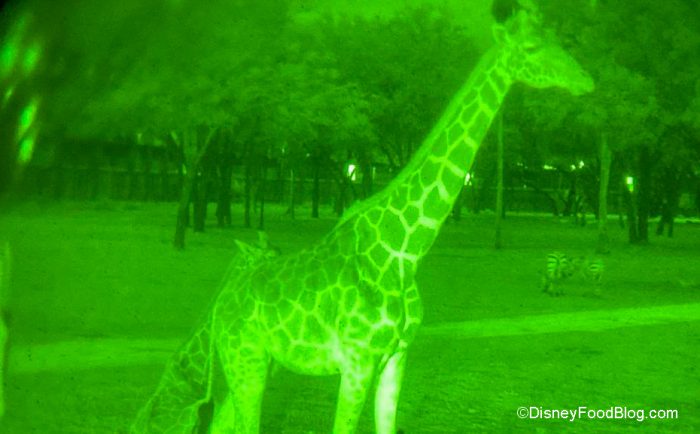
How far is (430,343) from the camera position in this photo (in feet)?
46.2

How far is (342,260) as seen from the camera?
6715mm

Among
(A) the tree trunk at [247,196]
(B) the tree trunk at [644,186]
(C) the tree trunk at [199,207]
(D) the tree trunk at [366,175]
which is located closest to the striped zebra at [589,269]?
(C) the tree trunk at [199,207]

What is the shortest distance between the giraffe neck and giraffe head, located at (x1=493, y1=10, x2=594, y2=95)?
7cm

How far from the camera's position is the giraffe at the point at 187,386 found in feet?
22.9

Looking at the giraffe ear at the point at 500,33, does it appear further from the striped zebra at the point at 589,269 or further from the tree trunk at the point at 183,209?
the tree trunk at the point at 183,209

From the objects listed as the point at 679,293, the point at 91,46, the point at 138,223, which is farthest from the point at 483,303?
the point at 138,223

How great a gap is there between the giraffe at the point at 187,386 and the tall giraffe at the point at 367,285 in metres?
0.07

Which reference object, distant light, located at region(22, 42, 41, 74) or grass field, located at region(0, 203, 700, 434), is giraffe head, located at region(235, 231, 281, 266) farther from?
distant light, located at region(22, 42, 41, 74)

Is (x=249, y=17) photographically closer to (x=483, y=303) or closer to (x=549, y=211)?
(x=483, y=303)

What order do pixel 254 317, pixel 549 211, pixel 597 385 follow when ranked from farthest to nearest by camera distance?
pixel 549 211, pixel 597 385, pixel 254 317

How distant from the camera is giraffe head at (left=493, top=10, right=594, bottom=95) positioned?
22.6 ft

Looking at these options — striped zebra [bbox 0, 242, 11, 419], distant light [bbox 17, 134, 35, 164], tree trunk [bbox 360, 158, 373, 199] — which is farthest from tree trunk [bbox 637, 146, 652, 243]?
distant light [bbox 17, 134, 35, 164]

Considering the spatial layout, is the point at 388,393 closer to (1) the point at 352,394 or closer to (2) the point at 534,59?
(1) the point at 352,394

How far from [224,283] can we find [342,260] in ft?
2.62
